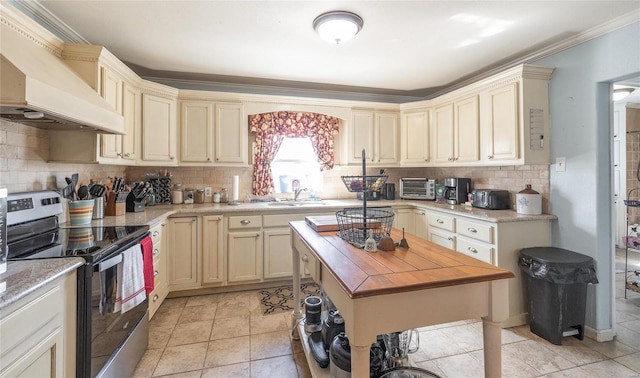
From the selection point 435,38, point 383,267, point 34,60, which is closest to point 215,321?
point 383,267

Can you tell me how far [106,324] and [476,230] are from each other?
2.88 metres

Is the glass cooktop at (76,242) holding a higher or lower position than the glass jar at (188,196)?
lower

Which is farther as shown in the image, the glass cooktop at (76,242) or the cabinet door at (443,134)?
the cabinet door at (443,134)

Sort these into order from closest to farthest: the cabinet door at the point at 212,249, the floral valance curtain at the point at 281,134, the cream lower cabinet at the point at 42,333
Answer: the cream lower cabinet at the point at 42,333, the cabinet door at the point at 212,249, the floral valance curtain at the point at 281,134

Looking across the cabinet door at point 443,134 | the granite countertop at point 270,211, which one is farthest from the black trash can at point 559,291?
the cabinet door at point 443,134

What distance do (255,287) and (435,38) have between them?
3.13 metres

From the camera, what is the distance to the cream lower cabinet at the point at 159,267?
8.11ft

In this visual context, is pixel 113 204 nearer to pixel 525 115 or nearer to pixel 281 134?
pixel 281 134

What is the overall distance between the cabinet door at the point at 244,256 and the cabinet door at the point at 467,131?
251 centimetres

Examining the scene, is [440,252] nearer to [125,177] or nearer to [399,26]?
[399,26]

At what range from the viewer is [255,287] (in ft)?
10.7

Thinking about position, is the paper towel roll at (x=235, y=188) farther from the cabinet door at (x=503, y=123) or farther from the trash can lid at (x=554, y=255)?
the trash can lid at (x=554, y=255)

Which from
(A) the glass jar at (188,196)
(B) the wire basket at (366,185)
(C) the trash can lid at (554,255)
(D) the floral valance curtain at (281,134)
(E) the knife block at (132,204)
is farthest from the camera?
(D) the floral valance curtain at (281,134)

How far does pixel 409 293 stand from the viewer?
106cm
